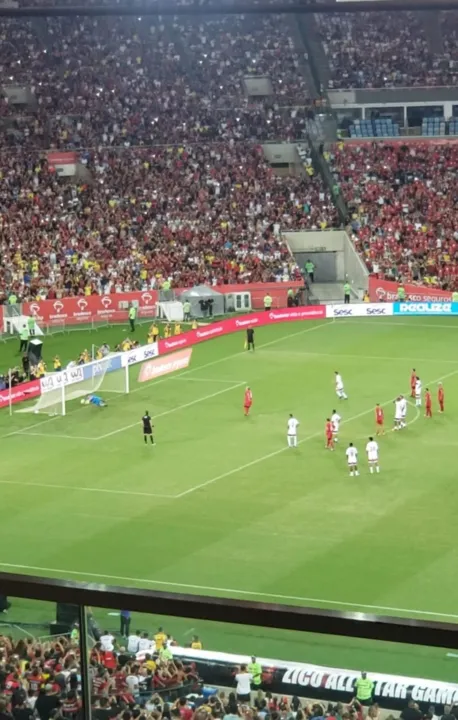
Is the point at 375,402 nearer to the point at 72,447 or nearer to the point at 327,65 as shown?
Result: the point at 72,447

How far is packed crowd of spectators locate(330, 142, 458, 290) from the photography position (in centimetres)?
6994

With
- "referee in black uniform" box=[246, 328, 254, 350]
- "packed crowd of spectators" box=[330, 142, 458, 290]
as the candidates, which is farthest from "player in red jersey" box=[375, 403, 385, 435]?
"packed crowd of spectators" box=[330, 142, 458, 290]

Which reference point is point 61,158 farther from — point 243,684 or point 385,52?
point 243,684

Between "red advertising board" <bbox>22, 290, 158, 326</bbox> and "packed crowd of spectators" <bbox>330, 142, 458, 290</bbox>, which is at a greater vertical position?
"packed crowd of spectators" <bbox>330, 142, 458, 290</bbox>

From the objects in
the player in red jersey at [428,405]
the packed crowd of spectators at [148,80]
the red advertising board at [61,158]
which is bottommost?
the player in red jersey at [428,405]

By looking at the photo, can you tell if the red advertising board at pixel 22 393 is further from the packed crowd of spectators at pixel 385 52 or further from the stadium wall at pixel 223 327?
the packed crowd of spectators at pixel 385 52

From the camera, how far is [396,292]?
222ft

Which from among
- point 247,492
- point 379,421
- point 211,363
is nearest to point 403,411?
point 379,421

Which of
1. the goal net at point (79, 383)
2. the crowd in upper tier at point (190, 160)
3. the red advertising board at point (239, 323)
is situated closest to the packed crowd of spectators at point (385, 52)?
the crowd in upper tier at point (190, 160)

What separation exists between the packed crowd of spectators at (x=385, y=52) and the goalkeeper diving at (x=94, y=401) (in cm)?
4158

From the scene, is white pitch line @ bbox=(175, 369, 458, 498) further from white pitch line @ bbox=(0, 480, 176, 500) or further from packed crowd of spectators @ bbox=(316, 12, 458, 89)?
packed crowd of spectators @ bbox=(316, 12, 458, 89)

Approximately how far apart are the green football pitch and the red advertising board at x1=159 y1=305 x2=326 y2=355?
2.41 meters

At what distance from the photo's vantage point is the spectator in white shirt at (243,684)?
403cm

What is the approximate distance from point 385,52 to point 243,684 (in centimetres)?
8474
